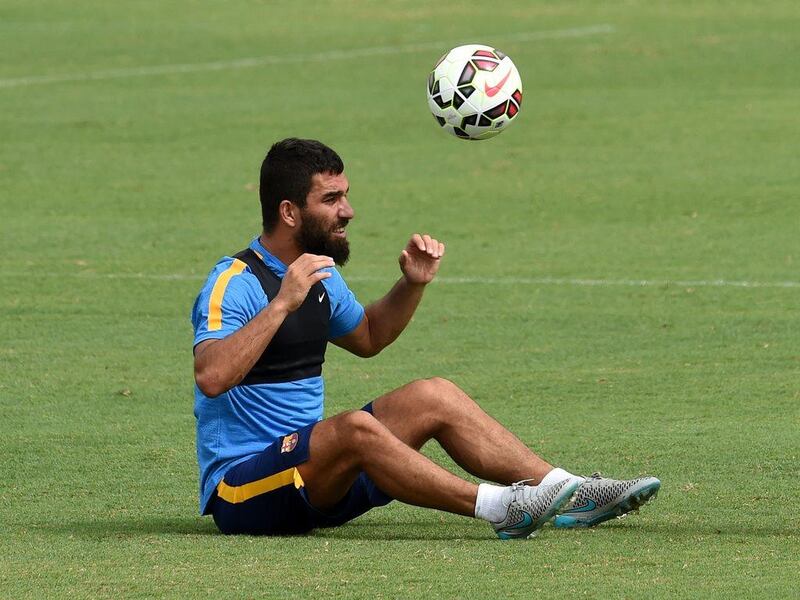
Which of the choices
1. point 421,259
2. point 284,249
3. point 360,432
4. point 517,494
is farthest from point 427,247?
point 517,494

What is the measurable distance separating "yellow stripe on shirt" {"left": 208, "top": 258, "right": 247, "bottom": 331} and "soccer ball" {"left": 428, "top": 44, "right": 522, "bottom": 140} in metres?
2.73

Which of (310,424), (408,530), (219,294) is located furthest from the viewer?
(408,530)

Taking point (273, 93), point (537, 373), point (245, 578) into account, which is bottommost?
point (273, 93)

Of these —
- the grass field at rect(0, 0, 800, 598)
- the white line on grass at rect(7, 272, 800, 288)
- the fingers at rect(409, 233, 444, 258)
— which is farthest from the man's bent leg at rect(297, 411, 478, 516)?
the white line on grass at rect(7, 272, 800, 288)

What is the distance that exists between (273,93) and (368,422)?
668 inches

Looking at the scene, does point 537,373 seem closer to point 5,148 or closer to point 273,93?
point 5,148

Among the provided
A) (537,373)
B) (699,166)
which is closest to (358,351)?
(537,373)

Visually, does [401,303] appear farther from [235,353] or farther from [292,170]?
[235,353]

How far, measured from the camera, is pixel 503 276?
45.8ft

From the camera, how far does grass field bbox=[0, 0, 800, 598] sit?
6.75 metres

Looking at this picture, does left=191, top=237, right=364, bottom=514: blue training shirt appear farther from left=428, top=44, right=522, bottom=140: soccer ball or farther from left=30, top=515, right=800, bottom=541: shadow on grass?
left=428, top=44, right=522, bottom=140: soccer ball

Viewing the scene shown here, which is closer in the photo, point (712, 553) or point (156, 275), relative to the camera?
point (712, 553)

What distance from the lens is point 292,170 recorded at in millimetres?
7387

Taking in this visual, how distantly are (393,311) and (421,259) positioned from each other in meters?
0.30
